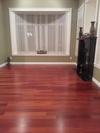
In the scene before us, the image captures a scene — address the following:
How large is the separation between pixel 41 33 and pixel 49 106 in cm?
396

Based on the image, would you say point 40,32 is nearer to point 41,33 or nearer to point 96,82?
point 41,33

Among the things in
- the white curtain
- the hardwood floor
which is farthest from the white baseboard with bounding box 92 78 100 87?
the white curtain

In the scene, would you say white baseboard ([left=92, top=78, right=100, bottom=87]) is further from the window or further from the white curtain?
the white curtain

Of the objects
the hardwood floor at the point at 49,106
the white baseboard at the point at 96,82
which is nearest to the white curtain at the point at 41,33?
the hardwood floor at the point at 49,106

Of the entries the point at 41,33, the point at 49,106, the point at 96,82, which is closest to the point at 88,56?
the point at 96,82

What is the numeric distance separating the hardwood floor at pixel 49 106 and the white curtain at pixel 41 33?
2.37m

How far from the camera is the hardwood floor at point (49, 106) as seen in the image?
1.89 meters

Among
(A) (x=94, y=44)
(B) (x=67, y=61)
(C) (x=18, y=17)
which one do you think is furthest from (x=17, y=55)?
(A) (x=94, y=44)

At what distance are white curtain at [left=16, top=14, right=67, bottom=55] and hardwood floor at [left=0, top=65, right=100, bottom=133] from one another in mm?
2373

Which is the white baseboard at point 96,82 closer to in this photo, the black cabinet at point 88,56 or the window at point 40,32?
the black cabinet at point 88,56

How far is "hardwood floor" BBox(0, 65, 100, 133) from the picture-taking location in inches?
74.4

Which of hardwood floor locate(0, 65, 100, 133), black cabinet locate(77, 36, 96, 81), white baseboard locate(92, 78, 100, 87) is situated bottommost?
hardwood floor locate(0, 65, 100, 133)

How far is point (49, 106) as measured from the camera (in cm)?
244

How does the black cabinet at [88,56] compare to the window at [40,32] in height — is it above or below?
below
